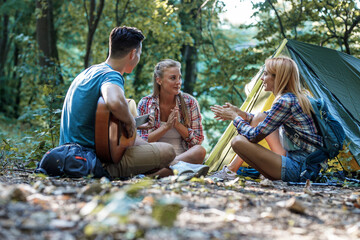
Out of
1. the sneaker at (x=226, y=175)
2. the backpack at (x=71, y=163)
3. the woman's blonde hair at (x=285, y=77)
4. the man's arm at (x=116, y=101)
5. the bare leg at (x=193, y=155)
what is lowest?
the sneaker at (x=226, y=175)

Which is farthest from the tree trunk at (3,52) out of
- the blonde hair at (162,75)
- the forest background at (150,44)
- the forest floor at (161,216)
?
the forest floor at (161,216)

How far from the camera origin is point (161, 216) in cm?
161

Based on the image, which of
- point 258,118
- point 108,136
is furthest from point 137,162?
point 258,118

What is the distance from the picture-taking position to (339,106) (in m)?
4.55

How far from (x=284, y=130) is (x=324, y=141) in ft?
1.23

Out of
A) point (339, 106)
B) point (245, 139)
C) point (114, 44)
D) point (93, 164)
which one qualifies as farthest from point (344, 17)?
point (93, 164)

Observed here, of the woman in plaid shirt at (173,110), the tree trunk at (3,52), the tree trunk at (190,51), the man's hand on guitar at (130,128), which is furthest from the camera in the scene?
the tree trunk at (3,52)

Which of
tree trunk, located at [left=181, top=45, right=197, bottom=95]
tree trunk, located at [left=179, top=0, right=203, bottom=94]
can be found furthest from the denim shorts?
tree trunk, located at [left=181, top=45, right=197, bottom=95]

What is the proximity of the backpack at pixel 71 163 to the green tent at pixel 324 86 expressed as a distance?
2.10 m

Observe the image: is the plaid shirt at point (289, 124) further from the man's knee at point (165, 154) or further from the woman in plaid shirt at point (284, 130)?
the man's knee at point (165, 154)

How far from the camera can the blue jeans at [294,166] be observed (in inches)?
143

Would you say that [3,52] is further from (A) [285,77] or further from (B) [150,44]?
(A) [285,77]

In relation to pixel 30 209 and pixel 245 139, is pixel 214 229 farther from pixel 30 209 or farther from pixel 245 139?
pixel 245 139

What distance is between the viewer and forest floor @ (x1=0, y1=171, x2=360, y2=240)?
1.51m
